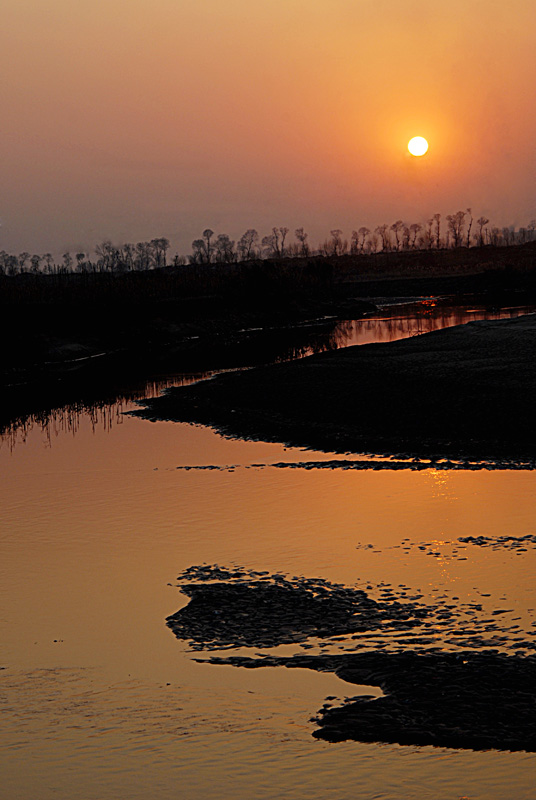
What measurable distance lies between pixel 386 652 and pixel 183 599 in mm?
2903

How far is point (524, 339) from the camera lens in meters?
36.6

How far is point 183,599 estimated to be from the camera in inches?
429

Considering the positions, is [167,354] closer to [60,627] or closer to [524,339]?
[524,339]

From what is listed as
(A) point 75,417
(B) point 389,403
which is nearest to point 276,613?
(B) point 389,403

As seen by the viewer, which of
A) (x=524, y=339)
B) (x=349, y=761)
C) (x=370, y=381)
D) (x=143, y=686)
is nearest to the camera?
(x=349, y=761)

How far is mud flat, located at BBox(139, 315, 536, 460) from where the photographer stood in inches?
801

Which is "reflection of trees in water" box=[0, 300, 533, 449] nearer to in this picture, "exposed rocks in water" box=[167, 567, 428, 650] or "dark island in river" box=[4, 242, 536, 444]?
"dark island in river" box=[4, 242, 536, 444]

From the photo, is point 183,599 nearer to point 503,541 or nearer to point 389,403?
point 503,541

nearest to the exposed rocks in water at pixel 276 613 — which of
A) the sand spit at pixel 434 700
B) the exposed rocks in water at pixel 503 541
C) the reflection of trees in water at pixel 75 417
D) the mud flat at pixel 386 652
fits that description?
the mud flat at pixel 386 652

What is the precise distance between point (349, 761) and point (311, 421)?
1682 centimetres

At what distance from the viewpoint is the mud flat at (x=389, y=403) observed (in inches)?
801

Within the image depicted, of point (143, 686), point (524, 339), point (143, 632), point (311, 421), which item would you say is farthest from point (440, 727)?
point (524, 339)

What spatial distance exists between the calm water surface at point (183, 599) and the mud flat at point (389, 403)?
6.75ft

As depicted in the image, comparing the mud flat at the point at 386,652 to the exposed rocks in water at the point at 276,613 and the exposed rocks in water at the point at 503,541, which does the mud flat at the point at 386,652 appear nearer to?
the exposed rocks in water at the point at 276,613
